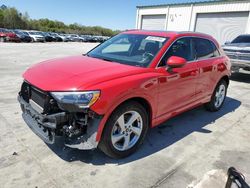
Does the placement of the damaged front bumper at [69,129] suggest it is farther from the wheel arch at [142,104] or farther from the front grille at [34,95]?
the front grille at [34,95]

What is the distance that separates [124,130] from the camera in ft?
10.5

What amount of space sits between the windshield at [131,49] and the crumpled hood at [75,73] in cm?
24

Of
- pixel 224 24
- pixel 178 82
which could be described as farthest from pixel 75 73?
pixel 224 24

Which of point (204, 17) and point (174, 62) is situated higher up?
point (204, 17)

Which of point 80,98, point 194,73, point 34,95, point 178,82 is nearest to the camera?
point 80,98

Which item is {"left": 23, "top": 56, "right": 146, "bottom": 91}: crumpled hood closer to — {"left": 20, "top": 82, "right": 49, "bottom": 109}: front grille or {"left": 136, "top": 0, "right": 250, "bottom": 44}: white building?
{"left": 20, "top": 82, "right": 49, "bottom": 109}: front grille

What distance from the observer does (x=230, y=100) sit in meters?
6.69

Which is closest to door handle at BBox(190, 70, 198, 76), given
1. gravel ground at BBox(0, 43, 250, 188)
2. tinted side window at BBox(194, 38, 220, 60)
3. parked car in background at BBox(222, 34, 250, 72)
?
tinted side window at BBox(194, 38, 220, 60)

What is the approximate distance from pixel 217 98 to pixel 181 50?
2063 millimetres

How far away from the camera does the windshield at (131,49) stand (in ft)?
11.8

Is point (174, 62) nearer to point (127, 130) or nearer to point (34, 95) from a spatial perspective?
point (127, 130)

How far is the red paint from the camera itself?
2803 millimetres

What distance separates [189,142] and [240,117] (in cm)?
209

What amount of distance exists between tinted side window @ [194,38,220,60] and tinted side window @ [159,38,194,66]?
0.22 m
